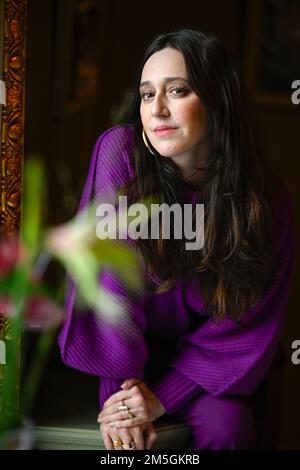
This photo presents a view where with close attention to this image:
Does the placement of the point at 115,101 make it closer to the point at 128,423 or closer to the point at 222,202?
the point at 222,202

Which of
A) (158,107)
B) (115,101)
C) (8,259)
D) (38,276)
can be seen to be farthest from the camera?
(115,101)

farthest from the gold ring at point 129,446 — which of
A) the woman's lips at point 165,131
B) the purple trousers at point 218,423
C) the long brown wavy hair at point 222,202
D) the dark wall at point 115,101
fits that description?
the woman's lips at point 165,131

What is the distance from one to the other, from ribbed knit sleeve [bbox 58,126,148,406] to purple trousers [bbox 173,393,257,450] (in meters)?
0.11

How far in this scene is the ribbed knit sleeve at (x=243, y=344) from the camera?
1.10 meters

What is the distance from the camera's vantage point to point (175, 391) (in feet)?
3.64

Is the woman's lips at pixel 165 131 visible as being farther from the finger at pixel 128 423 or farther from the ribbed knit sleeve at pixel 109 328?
the finger at pixel 128 423

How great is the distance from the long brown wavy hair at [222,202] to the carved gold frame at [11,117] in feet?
0.58

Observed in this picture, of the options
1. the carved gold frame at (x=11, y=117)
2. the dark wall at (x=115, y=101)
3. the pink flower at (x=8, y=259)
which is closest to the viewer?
the pink flower at (x=8, y=259)

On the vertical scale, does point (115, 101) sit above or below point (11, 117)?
above

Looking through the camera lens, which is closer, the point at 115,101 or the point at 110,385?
the point at 110,385

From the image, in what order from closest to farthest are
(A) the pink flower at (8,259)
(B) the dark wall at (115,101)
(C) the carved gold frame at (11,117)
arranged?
(A) the pink flower at (8,259) < (C) the carved gold frame at (11,117) < (B) the dark wall at (115,101)

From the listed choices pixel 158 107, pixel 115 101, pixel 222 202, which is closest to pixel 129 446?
pixel 222 202

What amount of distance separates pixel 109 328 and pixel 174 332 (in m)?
0.15

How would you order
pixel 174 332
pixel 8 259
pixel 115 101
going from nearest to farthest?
1. pixel 8 259
2. pixel 174 332
3. pixel 115 101
